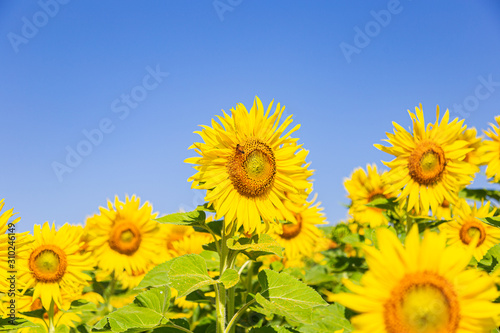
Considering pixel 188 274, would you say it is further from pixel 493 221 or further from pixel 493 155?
pixel 493 155

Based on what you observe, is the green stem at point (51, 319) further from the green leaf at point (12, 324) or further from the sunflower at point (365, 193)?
the sunflower at point (365, 193)

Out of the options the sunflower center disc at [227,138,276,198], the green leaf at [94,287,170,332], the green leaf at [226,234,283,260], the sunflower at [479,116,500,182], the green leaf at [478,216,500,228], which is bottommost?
the green leaf at [94,287,170,332]

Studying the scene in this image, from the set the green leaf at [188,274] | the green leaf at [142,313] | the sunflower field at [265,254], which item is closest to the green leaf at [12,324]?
the sunflower field at [265,254]

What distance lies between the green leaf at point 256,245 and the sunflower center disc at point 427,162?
203 centimetres

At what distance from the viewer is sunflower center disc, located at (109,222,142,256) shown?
5.32 metres

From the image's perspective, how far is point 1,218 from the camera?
10.4ft

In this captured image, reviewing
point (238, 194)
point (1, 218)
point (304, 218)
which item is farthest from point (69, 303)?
point (304, 218)

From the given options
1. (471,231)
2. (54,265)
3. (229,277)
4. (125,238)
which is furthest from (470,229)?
(54,265)

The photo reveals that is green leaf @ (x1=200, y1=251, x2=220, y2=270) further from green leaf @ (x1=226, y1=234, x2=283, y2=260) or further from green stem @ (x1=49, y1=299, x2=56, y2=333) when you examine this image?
green stem @ (x1=49, y1=299, x2=56, y2=333)

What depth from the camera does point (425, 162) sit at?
4344mm

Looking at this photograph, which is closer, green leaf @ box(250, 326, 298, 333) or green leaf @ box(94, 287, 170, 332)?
green leaf @ box(94, 287, 170, 332)

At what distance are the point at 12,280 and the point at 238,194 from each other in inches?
75.1

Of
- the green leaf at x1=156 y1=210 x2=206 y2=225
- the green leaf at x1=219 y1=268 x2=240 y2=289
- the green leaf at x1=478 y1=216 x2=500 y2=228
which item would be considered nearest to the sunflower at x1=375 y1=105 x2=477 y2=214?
the green leaf at x1=478 y1=216 x2=500 y2=228

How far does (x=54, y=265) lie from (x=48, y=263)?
0.18 feet
